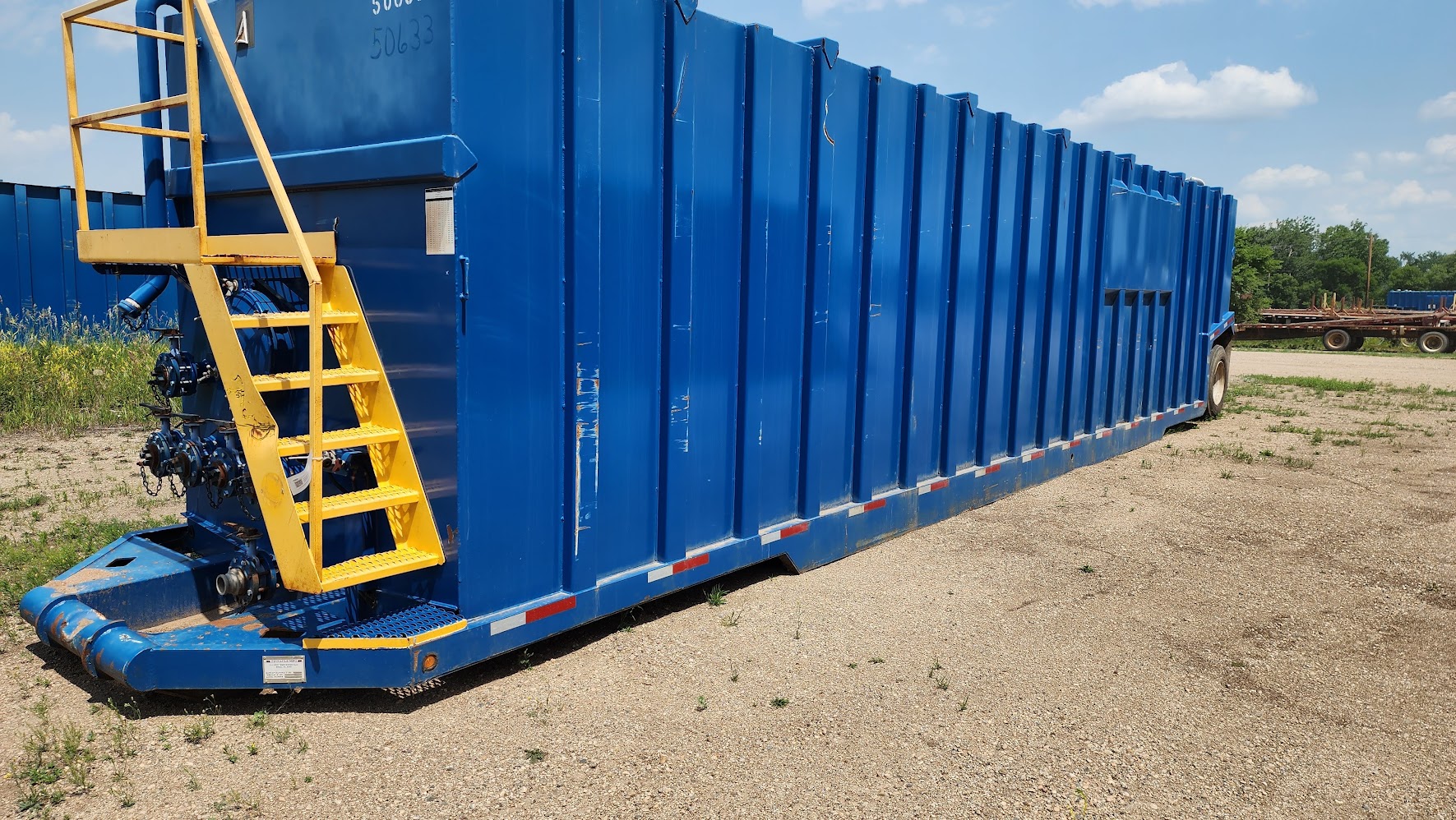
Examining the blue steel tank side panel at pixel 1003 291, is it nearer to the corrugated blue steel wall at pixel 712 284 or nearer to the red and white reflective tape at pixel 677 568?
the corrugated blue steel wall at pixel 712 284

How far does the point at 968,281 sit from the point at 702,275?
3214mm

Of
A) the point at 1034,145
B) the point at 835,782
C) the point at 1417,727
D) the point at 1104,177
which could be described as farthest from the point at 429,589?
the point at 1104,177

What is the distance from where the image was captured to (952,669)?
4.89m

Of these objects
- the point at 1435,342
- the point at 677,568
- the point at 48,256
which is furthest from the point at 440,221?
the point at 1435,342

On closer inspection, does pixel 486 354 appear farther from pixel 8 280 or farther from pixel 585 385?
pixel 8 280

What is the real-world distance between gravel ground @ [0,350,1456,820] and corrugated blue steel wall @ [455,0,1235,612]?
581mm

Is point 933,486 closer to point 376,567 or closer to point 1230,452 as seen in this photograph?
point 376,567

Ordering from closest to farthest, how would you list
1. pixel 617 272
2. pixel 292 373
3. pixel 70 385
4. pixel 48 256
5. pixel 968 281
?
pixel 292 373 < pixel 617 272 < pixel 968 281 < pixel 70 385 < pixel 48 256

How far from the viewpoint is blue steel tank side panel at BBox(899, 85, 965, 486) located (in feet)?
23.4

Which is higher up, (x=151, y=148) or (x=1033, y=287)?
(x=151, y=148)

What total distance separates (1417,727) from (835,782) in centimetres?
279

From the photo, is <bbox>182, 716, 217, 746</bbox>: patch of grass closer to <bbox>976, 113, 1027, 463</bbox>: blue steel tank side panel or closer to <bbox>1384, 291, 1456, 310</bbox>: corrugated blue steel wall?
<bbox>976, 113, 1027, 463</bbox>: blue steel tank side panel

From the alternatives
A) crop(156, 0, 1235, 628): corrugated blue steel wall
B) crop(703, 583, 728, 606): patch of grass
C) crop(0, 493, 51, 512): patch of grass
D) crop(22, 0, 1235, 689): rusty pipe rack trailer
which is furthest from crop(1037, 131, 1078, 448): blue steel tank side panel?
crop(0, 493, 51, 512): patch of grass

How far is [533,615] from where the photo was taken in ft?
15.0
